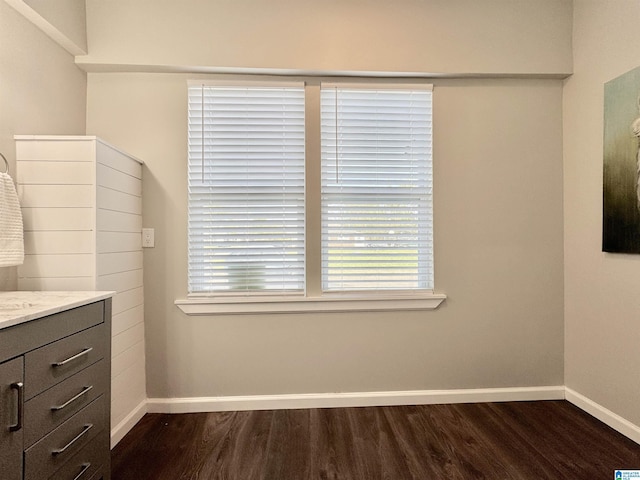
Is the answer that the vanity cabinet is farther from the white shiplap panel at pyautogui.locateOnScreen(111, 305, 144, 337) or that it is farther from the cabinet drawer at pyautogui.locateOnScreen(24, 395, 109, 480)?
the white shiplap panel at pyautogui.locateOnScreen(111, 305, 144, 337)

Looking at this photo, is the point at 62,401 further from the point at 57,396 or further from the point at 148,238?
the point at 148,238

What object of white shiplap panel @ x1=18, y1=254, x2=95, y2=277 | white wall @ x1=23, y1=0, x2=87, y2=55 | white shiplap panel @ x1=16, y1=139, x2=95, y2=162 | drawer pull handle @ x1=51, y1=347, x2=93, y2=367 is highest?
white wall @ x1=23, y1=0, x2=87, y2=55

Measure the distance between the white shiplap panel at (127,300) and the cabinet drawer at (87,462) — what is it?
2.17 feet

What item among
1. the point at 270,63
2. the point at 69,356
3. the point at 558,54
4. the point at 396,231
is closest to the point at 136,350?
the point at 69,356

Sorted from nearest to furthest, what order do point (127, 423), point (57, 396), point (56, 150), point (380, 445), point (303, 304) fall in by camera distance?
point (57, 396) → point (56, 150) → point (380, 445) → point (127, 423) → point (303, 304)

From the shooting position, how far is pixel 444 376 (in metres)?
2.31

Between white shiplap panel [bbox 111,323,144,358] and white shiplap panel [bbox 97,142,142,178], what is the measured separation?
968 millimetres

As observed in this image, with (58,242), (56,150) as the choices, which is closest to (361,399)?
(58,242)

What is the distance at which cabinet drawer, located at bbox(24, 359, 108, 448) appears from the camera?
1046 mm

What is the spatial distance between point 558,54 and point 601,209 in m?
1.12

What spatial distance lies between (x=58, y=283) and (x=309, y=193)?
1491 mm

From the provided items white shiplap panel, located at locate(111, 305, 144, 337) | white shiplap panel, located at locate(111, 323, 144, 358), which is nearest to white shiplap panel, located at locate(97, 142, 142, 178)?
white shiplap panel, located at locate(111, 305, 144, 337)

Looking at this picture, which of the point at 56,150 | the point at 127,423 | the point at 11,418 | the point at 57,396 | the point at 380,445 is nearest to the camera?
the point at 11,418

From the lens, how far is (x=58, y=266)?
1.67 m
